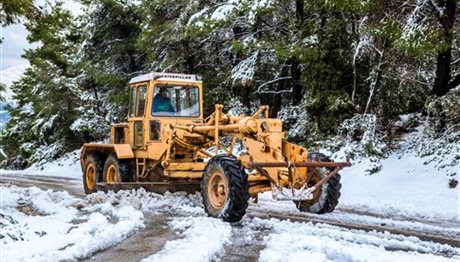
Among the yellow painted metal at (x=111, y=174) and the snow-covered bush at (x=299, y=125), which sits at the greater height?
the snow-covered bush at (x=299, y=125)

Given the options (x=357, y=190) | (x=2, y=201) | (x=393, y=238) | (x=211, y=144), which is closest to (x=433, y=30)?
(x=357, y=190)

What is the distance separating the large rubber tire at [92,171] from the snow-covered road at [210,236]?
299 cm

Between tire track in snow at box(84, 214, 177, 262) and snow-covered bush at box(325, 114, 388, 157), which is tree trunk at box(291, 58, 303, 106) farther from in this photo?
tire track in snow at box(84, 214, 177, 262)

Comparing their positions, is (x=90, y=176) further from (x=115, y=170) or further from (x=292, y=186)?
(x=292, y=186)

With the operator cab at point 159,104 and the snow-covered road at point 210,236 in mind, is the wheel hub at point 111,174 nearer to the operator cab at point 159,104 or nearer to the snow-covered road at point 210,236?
the operator cab at point 159,104

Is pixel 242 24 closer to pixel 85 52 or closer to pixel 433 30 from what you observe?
pixel 433 30

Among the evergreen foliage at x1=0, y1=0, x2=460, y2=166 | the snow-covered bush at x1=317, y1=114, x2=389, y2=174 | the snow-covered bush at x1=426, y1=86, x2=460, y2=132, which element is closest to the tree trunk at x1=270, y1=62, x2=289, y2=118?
the evergreen foliage at x1=0, y1=0, x2=460, y2=166

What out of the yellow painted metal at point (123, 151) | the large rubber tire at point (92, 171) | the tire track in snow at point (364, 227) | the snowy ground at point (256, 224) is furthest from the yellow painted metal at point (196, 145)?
the snowy ground at point (256, 224)

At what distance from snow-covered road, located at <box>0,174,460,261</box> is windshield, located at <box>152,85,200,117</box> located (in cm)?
235

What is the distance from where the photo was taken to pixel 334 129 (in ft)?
51.5

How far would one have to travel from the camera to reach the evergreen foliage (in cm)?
1306

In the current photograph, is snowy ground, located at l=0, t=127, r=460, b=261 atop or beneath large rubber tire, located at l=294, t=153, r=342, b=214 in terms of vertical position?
beneath

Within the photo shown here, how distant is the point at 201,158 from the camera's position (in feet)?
38.9

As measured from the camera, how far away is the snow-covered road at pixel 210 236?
239 inches
